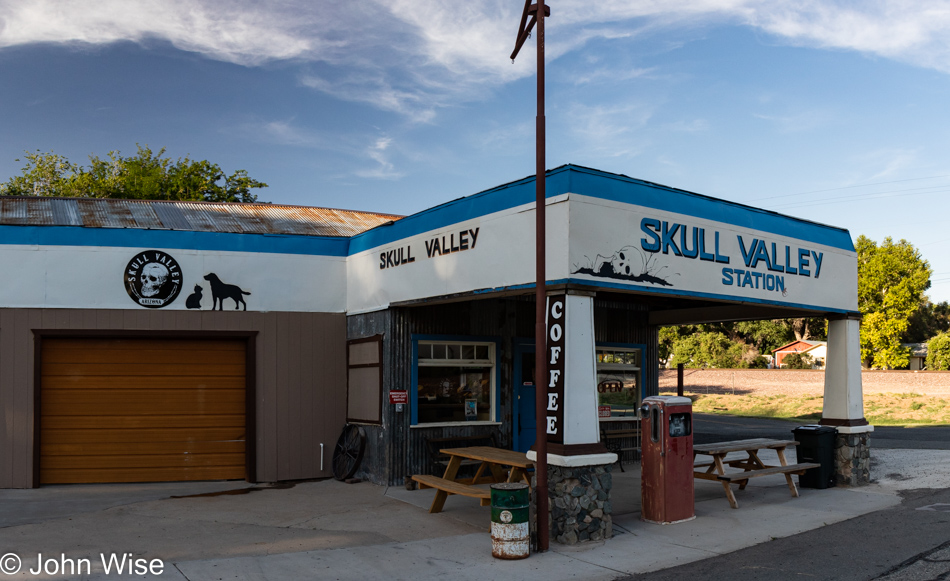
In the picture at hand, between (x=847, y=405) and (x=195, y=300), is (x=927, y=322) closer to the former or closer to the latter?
(x=847, y=405)

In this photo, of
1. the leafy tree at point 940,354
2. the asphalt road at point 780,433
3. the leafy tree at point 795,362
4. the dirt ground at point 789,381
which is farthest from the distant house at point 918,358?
the asphalt road at point 780,433

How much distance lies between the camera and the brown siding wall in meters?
12.2

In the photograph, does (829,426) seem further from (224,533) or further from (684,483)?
(224,533)

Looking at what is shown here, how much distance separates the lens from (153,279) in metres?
12.9

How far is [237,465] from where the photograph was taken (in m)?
13.4

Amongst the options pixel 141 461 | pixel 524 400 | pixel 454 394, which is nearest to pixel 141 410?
pixel 141 461

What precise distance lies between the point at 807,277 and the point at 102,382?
11883 millimetres

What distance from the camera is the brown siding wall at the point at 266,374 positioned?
12.2 meters

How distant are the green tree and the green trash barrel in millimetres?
45123

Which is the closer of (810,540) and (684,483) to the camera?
(810,540)

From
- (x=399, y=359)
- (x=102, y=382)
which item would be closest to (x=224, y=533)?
(x=399, y=359)

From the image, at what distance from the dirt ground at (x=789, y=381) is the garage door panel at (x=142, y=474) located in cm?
2642

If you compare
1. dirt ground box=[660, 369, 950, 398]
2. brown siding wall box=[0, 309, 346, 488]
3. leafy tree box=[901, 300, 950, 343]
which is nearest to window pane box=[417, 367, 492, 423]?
brown siding wall box=[0, 309, 346, 488]

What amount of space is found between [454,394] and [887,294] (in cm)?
4318
